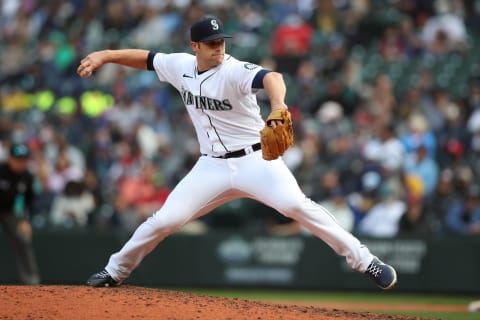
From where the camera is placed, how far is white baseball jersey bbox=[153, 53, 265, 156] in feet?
23.7

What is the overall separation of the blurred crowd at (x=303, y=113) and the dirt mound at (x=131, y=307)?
6005mm

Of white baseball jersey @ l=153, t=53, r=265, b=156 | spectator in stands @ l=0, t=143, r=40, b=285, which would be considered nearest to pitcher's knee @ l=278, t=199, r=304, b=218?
white baseball jersey @ l=153, t=53, r=265, b=156

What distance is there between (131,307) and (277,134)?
1.58 m


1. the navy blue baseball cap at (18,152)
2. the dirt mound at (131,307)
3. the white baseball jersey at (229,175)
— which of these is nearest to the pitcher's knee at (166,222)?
the white baseball jersey at (229,175)

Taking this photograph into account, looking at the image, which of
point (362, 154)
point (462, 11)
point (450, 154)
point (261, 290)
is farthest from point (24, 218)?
point (462, 11)

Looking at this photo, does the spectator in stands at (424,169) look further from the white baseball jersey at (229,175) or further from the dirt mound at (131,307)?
the white baseball jersey at (229,175)

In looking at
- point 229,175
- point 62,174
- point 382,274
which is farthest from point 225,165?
point 62,174

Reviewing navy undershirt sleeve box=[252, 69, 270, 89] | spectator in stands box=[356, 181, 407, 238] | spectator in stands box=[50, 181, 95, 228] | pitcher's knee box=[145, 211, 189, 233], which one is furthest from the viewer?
spectator in stands box=[50, 181, 95, 228]

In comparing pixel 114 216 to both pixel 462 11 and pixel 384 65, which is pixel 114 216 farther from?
pixel 462 11

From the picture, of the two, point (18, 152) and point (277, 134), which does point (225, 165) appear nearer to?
point (277, 134)

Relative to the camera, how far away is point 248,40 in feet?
54.0

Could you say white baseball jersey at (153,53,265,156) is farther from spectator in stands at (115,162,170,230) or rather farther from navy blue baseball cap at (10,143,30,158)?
spectator in stands at (115,162,170,230)

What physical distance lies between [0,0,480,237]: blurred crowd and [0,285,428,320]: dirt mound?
6005 millimetres

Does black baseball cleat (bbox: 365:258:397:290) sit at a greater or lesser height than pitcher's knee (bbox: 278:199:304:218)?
lesser
